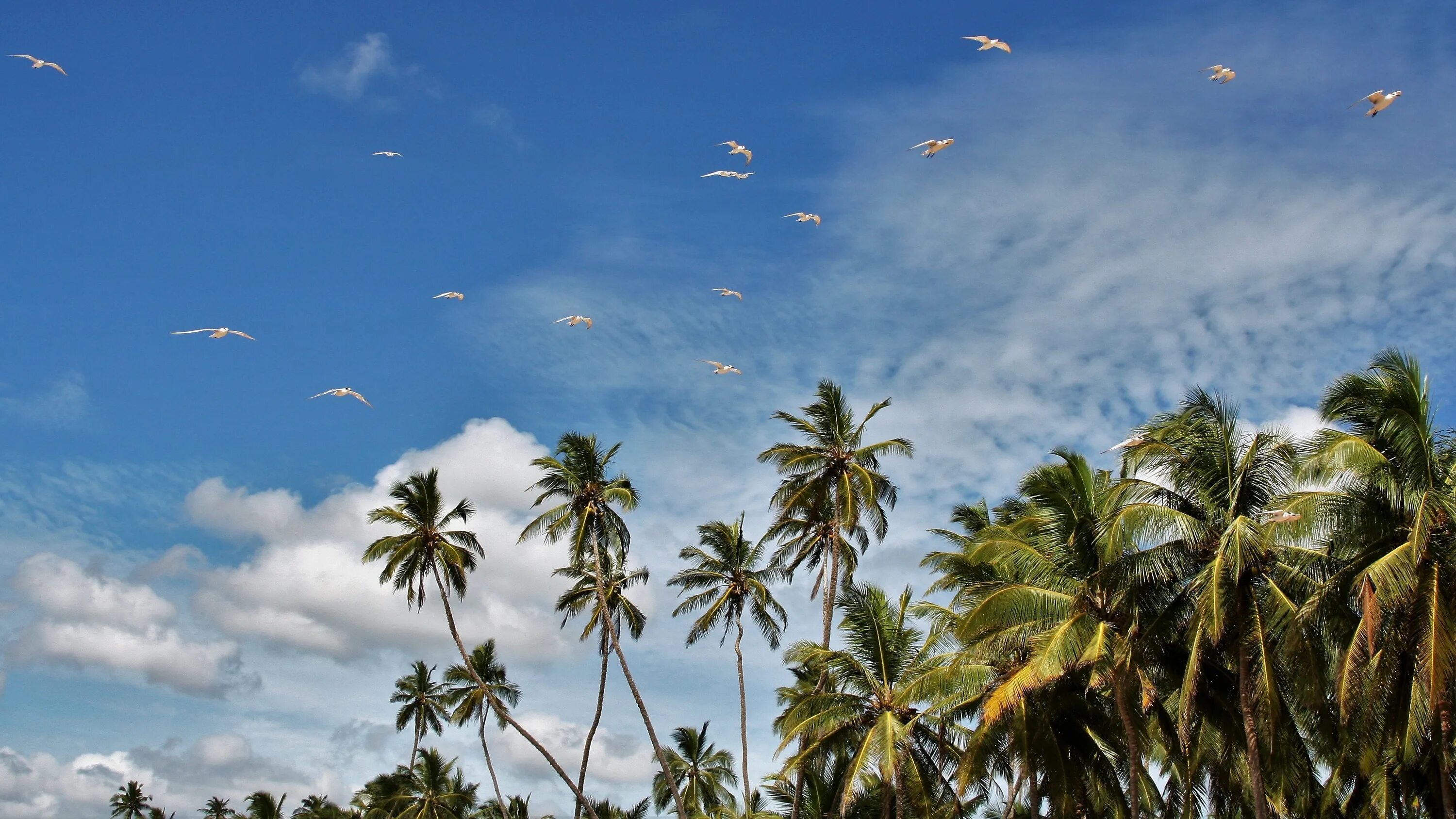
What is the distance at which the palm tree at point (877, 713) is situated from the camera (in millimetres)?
27078

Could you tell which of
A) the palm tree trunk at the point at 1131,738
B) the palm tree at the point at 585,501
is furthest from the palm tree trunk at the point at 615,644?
the palm tree trunk at the point at 1131,738

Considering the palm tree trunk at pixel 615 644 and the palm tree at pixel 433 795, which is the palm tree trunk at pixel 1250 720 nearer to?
the palm tree trunk at pixel 615 644

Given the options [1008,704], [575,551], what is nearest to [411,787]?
[575,551]

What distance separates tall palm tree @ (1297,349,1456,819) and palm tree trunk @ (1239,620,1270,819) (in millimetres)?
1447

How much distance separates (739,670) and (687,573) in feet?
14.0

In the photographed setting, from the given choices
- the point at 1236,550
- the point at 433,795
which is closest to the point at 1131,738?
the point at 1236,550

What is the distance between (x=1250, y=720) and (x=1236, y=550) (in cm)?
330

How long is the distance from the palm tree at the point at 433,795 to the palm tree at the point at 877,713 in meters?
36.4

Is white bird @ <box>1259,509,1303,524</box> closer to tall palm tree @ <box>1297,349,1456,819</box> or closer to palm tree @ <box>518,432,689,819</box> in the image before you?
Answer: tall palm tree @ <box>1297,349,1456,819</box>

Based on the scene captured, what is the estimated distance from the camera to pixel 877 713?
1142 inches

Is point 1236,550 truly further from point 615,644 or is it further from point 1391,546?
point 615,644

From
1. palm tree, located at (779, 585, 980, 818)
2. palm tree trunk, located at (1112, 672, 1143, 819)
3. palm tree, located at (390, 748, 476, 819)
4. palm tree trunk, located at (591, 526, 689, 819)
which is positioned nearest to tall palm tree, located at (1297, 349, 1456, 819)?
palm tree trunk, located at (1112, 672, 1143, 819)

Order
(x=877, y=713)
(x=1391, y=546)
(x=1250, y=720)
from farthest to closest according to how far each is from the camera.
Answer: (x=877, y=713)
(x=1250, y=720)
(x=1391, y=546)

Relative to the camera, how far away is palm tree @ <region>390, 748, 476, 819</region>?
59969 millimetres
